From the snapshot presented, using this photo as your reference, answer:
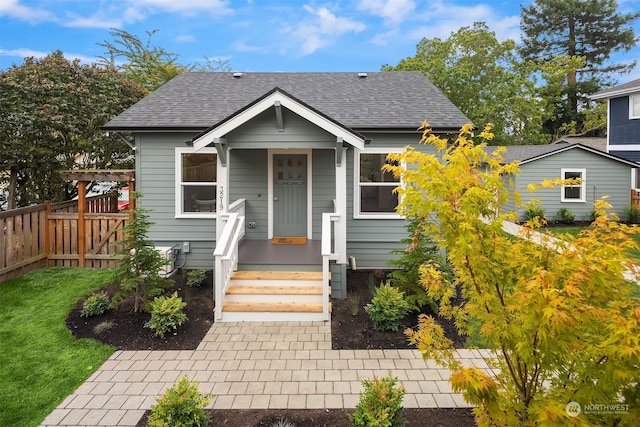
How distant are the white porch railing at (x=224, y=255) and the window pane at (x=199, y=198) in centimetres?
181

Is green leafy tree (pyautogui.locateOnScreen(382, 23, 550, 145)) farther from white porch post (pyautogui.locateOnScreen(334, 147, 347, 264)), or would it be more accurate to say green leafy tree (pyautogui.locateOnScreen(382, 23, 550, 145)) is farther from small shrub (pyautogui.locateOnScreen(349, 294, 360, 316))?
small shrub (pyautogui.locateOnScreen(349, 294, 360, 316))

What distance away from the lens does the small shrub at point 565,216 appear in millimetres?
16969

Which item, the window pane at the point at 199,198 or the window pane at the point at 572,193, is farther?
the window pane at the point at 572,193

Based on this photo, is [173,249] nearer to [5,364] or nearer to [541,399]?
[5,364]

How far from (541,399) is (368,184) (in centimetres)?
709

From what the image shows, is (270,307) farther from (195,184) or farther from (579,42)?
(579,42)

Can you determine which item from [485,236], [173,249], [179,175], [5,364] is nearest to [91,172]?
[179,175]

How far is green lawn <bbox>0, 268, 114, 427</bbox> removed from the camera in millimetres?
4285

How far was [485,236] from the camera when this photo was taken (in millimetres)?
3037

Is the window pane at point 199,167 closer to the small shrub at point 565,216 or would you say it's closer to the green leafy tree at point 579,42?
the small shrub at point 565,216

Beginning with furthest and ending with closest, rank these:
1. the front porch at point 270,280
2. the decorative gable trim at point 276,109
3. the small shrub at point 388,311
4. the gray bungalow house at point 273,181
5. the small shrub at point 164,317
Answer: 1. the gray bungalow house at point 273,181
2. the decorative gable trim at point 276,109
3. the front porch at point 270,280
4. the small shrub at point 388,311
5. the small shrub at point 164,317

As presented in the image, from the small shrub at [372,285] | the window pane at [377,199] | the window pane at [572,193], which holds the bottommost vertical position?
the small shrub at [372,285]

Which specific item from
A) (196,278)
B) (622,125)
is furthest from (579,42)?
(196,278)

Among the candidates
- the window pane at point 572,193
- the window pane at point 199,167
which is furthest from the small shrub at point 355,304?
the window pane at point 572,193
